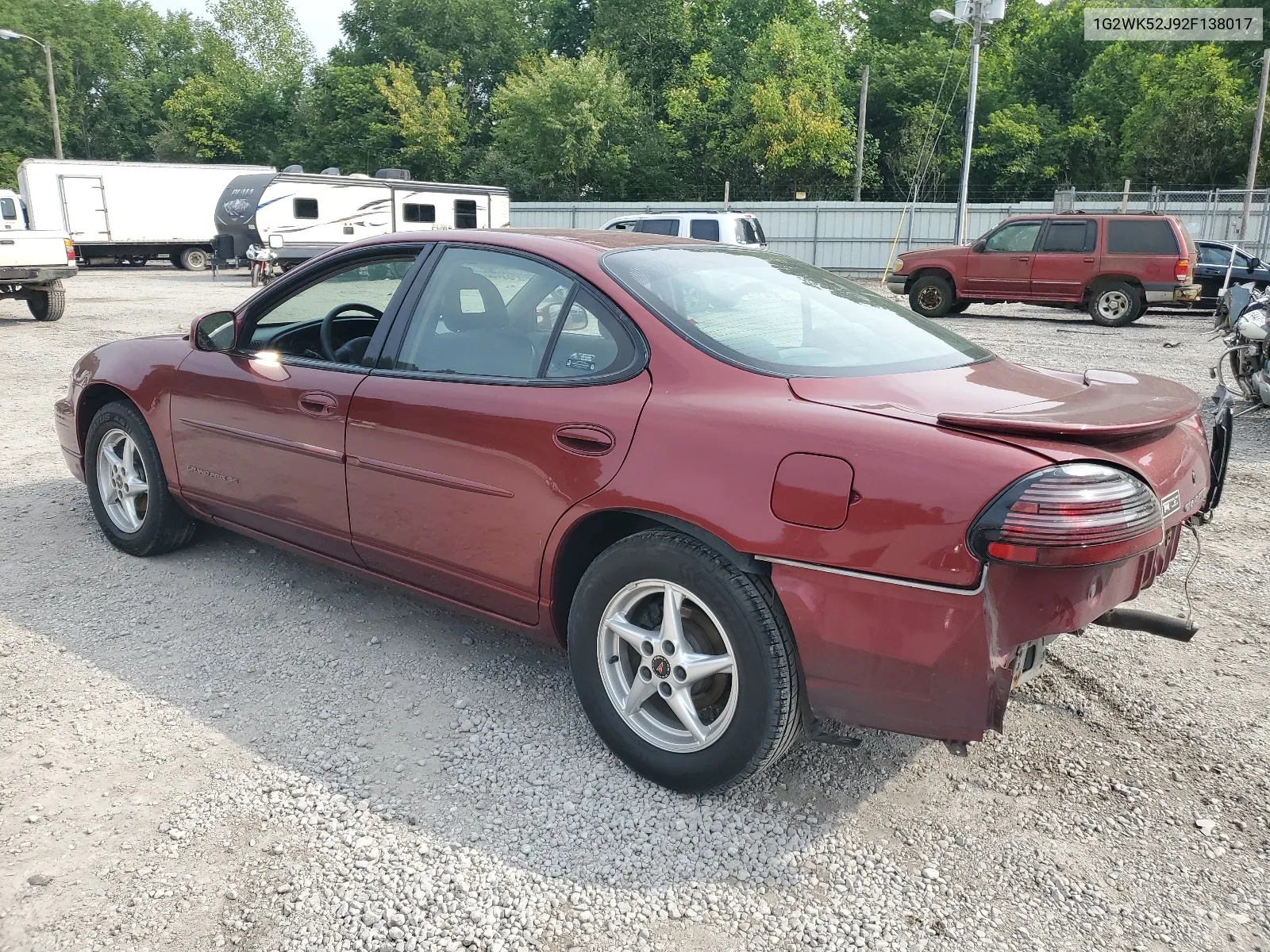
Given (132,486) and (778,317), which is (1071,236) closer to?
(778,317)

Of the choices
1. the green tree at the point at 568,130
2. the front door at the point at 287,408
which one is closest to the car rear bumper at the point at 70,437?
the front door at the point at 287,408

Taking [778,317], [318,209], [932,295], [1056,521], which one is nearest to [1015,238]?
[932,295]

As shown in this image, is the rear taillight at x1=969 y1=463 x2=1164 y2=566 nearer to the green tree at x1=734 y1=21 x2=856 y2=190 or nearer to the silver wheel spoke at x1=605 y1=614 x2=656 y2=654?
the silver wheel spoke at x1=605 y1=614 x2=656 y2=654

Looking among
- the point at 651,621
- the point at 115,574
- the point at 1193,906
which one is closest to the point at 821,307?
the point at 651,621

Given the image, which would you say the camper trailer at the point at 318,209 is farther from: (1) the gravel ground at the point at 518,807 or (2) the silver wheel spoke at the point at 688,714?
(2) the silver wheel spoke at the point at 688,714

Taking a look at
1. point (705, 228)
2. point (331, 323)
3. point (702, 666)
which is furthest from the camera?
point (705, 228)

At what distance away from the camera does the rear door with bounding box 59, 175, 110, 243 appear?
26922mm

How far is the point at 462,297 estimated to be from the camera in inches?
135

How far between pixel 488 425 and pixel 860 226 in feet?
91.5

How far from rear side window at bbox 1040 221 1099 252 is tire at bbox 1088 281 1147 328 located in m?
0.74

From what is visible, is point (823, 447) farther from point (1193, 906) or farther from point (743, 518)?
point (1193, 906)

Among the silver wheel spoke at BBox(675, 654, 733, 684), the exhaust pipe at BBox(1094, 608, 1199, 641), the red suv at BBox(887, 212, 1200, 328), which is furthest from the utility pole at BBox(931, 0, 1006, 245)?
the silver wheel spoke at BBox(675, 654, 733, 684)

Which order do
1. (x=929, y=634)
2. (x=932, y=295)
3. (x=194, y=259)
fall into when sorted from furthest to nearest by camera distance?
Answer: (x=194, y=259)
(x=932, y=295)
(x=929, y=634)

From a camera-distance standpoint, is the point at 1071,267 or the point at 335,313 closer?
the point at 335,313
